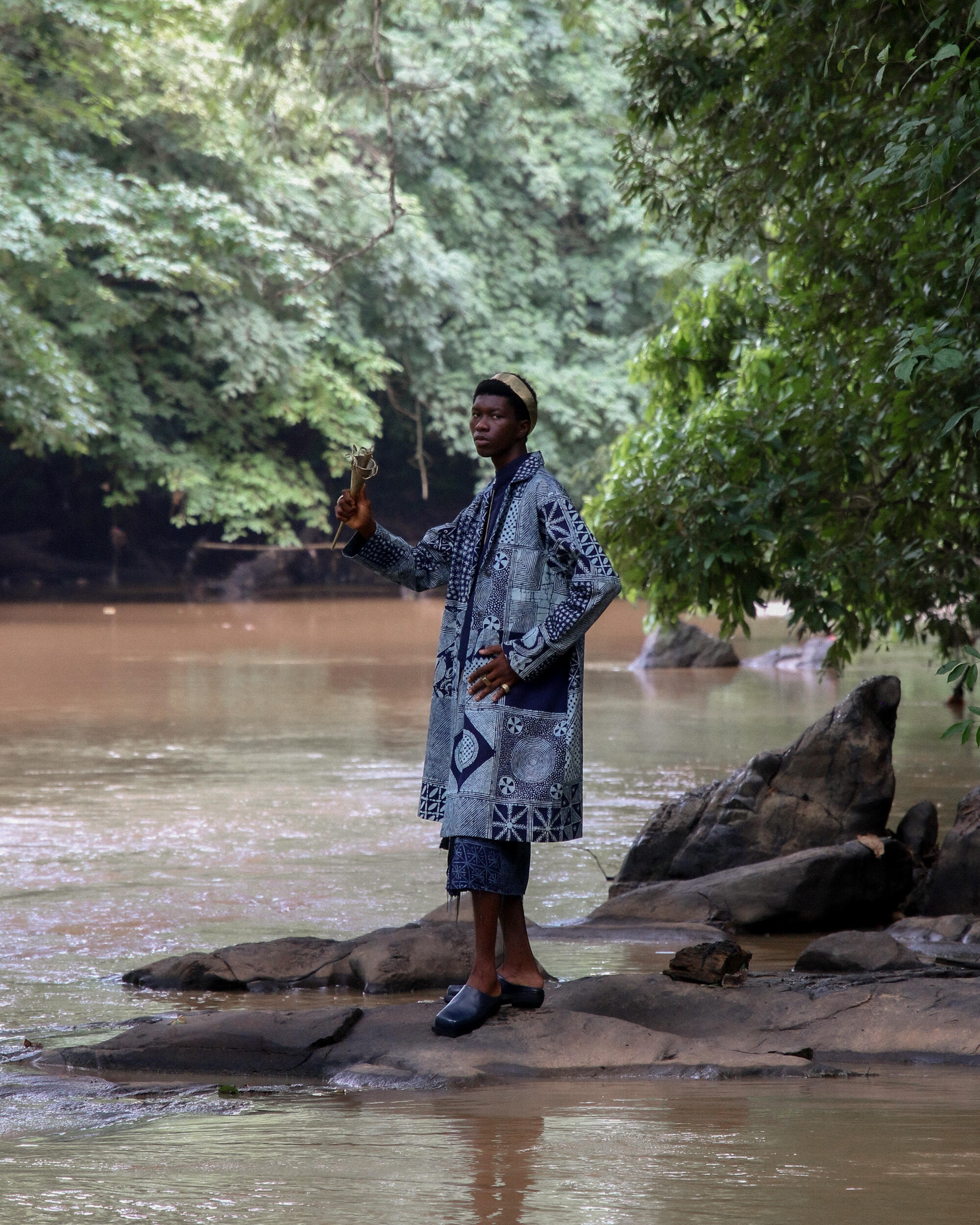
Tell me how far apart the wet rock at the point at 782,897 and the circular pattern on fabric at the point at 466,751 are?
7.42 ft

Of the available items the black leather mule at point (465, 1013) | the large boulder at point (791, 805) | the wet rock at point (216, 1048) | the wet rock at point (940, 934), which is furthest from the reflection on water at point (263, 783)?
the black leather mule at point (465, 1013)

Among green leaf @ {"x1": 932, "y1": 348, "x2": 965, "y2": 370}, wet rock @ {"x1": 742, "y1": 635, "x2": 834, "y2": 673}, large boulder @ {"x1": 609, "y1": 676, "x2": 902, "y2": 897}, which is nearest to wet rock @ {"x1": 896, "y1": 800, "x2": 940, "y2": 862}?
large boulder @ {"x1": 609, "y1": 676, "x2": 902, "y2": 897}

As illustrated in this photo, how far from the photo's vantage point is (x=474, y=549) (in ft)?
14.3

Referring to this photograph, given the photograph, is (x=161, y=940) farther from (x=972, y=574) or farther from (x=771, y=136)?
(x=771, y=136)

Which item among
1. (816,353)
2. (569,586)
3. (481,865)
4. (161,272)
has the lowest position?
(481,865)

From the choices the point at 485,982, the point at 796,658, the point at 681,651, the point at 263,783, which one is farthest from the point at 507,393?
the point at 796,658

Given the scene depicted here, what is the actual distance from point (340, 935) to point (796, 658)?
13231mm

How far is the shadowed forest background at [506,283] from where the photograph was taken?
7270 mm

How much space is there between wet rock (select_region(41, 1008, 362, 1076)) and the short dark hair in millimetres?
1716

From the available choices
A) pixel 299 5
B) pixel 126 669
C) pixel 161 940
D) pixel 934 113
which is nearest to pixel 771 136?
pixel 934 113

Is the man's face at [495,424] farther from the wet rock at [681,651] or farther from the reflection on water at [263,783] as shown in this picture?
the wet rock at [681,651]

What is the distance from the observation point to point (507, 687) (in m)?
4.13

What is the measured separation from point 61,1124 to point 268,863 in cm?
389

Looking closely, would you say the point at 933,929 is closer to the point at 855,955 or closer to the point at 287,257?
the point at 855,955
